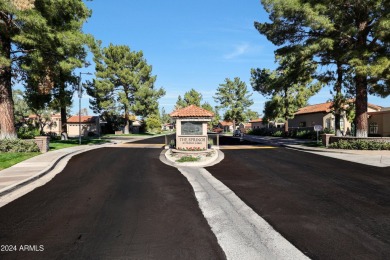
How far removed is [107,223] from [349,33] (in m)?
20.8

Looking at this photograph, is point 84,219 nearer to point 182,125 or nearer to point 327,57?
point 182,125

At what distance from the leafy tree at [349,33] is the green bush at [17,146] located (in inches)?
789

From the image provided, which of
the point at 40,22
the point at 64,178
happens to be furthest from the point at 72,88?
the point at 64,178

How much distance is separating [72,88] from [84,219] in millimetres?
30210

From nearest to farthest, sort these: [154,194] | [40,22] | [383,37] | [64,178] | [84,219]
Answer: [84,219], [154,194], [64,178], [40,22], [383,37]

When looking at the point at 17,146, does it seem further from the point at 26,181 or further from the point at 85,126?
the point at 85,126

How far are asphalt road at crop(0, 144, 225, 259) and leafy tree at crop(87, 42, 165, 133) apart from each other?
45.2 m

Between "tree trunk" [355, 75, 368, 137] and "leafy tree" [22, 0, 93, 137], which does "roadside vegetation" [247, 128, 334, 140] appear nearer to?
"tree trunk" [355, 75, 368, 137]

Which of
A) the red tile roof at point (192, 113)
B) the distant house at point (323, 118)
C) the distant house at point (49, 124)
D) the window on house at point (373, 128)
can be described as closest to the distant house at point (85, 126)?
the distant house at point (49, 124)

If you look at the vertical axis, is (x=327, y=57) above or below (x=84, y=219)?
above

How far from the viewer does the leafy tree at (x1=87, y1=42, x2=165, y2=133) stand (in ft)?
172

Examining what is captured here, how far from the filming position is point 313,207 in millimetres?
6957

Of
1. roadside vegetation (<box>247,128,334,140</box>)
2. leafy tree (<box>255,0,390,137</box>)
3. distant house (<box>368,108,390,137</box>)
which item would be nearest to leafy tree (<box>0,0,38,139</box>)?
leafy tree (<box>255,0,390,137</box>)

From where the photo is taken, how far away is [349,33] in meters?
19.6
